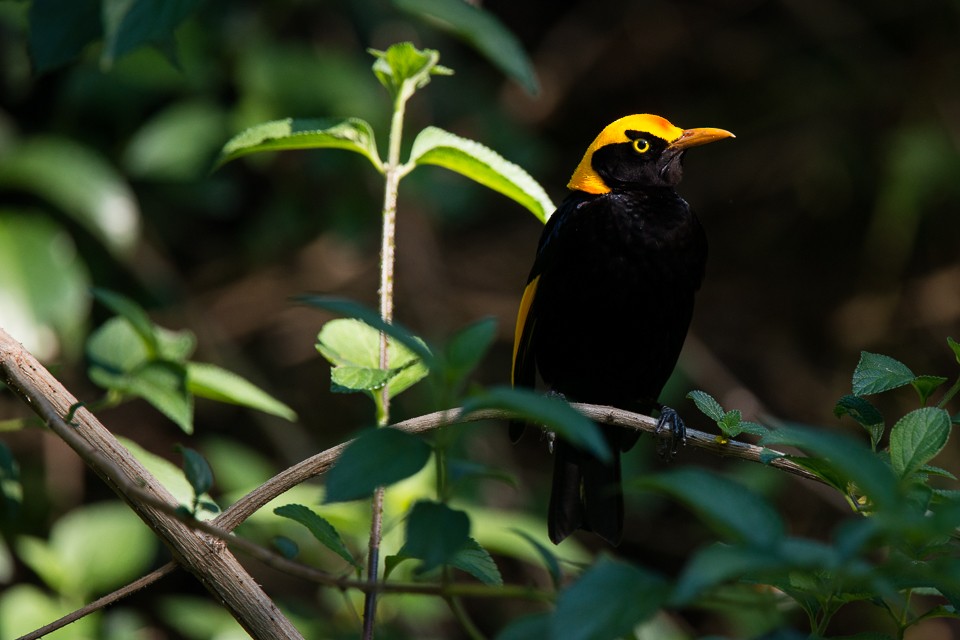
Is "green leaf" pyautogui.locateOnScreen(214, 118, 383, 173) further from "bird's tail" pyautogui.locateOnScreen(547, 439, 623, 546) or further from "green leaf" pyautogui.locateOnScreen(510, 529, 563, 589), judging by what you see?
"bird's tail" pyautogui.locateOnScreen(547, 439, 623, 546)

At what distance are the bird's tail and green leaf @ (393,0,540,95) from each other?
4.25 ft

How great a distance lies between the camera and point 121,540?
2.43 meters

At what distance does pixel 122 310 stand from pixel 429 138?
0.56 meters

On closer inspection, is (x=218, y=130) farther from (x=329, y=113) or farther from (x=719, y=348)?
(x=719, y=348)

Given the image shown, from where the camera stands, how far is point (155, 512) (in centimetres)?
115

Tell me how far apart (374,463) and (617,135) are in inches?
89.0

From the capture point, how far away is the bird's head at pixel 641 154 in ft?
9.50

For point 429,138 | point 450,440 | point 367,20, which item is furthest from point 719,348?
point 450,440

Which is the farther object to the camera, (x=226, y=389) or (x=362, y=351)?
(x=226, y=389)

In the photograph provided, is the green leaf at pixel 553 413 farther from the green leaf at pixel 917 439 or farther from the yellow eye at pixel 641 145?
the yellow eye at pixel 641 145

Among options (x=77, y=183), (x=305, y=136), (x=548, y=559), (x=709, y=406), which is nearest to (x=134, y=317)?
(x=305, y=136)

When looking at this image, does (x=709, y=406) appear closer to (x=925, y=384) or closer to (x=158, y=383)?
(x=925, y=384)

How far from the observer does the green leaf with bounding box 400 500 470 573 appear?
833 mm

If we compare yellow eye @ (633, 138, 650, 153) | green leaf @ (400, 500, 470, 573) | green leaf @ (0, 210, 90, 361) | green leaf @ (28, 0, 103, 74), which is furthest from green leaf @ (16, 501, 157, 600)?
green leaf @ (400, 500, 470, 573)
